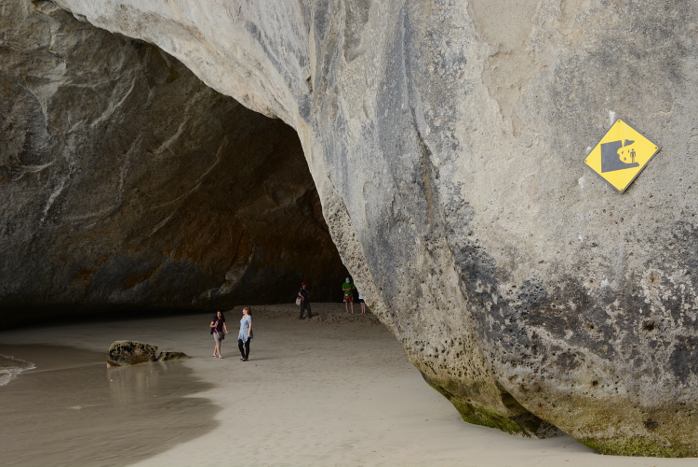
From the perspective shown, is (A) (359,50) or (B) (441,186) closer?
(B) (441,186)


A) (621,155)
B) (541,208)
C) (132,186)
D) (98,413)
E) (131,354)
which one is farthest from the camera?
(132,186)

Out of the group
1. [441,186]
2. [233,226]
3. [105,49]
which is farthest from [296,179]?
[441,186]

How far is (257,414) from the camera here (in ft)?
21.9

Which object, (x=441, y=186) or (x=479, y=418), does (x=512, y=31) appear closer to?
(x=441, y=186)

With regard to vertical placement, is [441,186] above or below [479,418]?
above

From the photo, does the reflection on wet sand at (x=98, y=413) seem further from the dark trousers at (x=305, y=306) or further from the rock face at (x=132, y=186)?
the dark trousers at (x=305, y=306)

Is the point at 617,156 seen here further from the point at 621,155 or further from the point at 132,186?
the point at 132,186

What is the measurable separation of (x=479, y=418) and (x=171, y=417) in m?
3.32

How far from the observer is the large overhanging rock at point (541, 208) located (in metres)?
3.89

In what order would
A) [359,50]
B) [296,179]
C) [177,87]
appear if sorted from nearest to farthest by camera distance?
[359,50] < [177,87] < [296,179]

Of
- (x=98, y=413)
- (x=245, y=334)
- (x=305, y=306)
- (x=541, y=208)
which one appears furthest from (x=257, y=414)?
(x=305, y=306)

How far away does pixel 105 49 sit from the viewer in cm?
1062

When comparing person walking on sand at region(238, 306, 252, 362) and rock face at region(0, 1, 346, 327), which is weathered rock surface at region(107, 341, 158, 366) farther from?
rock face at region(0, 1, 346, 327)

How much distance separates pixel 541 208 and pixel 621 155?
1.90 ft
